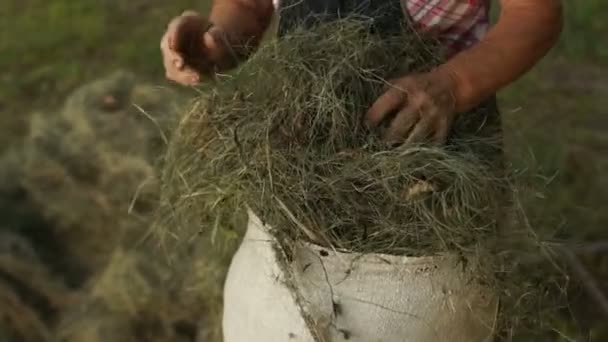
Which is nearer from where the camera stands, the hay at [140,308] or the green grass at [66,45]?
the hay at [140,308]

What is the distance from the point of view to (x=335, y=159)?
4.09ft

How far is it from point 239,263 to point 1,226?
1.26m

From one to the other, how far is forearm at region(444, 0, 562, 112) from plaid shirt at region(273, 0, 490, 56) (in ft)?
0.54

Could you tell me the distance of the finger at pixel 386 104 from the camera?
1218 millimetres

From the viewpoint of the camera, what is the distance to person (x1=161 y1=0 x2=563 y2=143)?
123 cm

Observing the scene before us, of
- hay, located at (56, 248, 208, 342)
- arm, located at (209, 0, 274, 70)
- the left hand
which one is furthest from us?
hay, located at (56, 248, 208, 342)

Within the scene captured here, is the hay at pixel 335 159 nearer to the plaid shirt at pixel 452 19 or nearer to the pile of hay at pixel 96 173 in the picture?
the plaid shirt at pixel 452 19

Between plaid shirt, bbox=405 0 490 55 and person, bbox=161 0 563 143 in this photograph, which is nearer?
person, bbox=161 0 563 143

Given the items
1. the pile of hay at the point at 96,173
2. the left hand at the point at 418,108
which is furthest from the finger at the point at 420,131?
the pile of hay at the point at 96,173

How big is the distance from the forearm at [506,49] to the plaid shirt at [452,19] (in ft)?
0.54

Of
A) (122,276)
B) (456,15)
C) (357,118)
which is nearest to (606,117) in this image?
(122,276)

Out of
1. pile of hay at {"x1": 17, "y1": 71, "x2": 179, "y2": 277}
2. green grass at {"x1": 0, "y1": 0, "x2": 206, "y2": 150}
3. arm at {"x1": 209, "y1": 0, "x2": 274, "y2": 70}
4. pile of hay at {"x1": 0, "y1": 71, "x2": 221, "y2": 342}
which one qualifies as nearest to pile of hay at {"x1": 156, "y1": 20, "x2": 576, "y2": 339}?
arm at {"x1": 209, "y1": 0, "x2": 274, "y2": 70}

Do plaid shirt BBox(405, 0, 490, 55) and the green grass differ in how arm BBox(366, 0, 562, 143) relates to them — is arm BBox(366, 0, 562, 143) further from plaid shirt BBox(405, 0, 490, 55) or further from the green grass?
the green grass

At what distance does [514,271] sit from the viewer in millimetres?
1342
